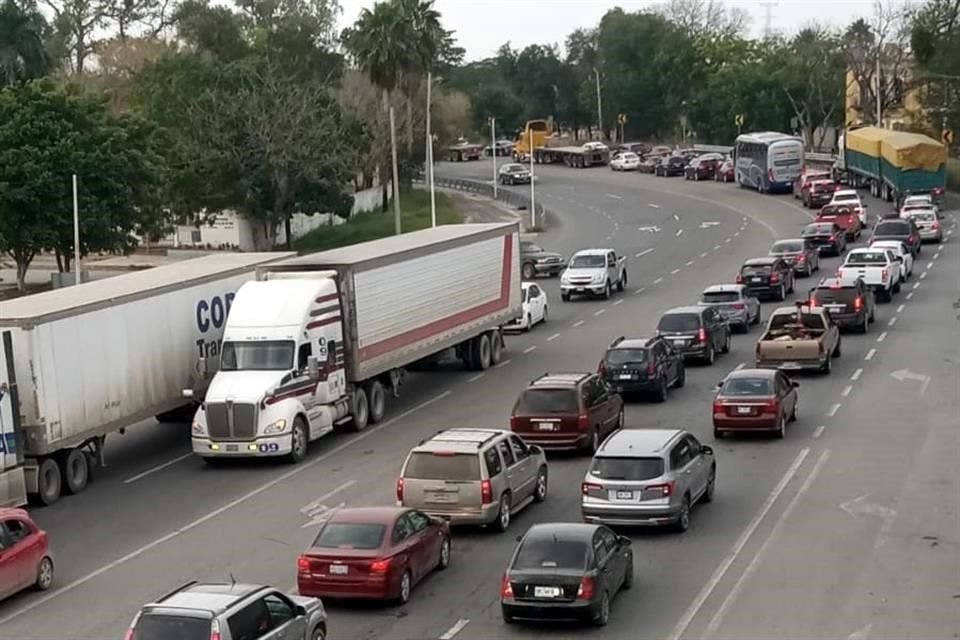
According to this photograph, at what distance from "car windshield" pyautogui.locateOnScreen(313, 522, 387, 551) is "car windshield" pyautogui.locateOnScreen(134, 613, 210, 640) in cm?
457

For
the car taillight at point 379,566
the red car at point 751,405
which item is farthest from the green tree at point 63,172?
the car taillight at point 379,566

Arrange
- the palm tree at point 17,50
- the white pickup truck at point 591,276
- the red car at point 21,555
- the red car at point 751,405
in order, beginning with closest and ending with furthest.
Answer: the red car at point 21,555 < the red car at point 751,405 < the white pickup truck at point 591,276 < the palm tree at point 17,50

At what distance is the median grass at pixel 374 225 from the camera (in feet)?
290

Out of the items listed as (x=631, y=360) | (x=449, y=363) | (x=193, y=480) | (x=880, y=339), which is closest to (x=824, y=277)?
Answer: (x=880, y=339)

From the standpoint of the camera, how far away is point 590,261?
194 feet

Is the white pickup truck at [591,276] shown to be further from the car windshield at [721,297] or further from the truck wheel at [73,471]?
the truck wheel at [73,471]

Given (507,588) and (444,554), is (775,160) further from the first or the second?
(507,588)

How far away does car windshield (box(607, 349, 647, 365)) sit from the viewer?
3666 cm

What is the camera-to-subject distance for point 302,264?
35438mm

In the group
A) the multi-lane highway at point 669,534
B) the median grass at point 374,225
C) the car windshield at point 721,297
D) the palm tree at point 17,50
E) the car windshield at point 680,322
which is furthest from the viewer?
the palm tree at point 17,50

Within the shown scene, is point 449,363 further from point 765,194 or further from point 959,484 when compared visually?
point 765,194

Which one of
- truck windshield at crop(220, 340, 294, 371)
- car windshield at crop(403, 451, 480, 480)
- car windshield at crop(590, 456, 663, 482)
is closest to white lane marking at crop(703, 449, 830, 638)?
car windshield at crop(590, 456, 663, 482)

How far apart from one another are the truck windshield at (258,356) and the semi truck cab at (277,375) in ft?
0.07

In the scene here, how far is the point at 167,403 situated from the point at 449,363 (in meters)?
12.0
